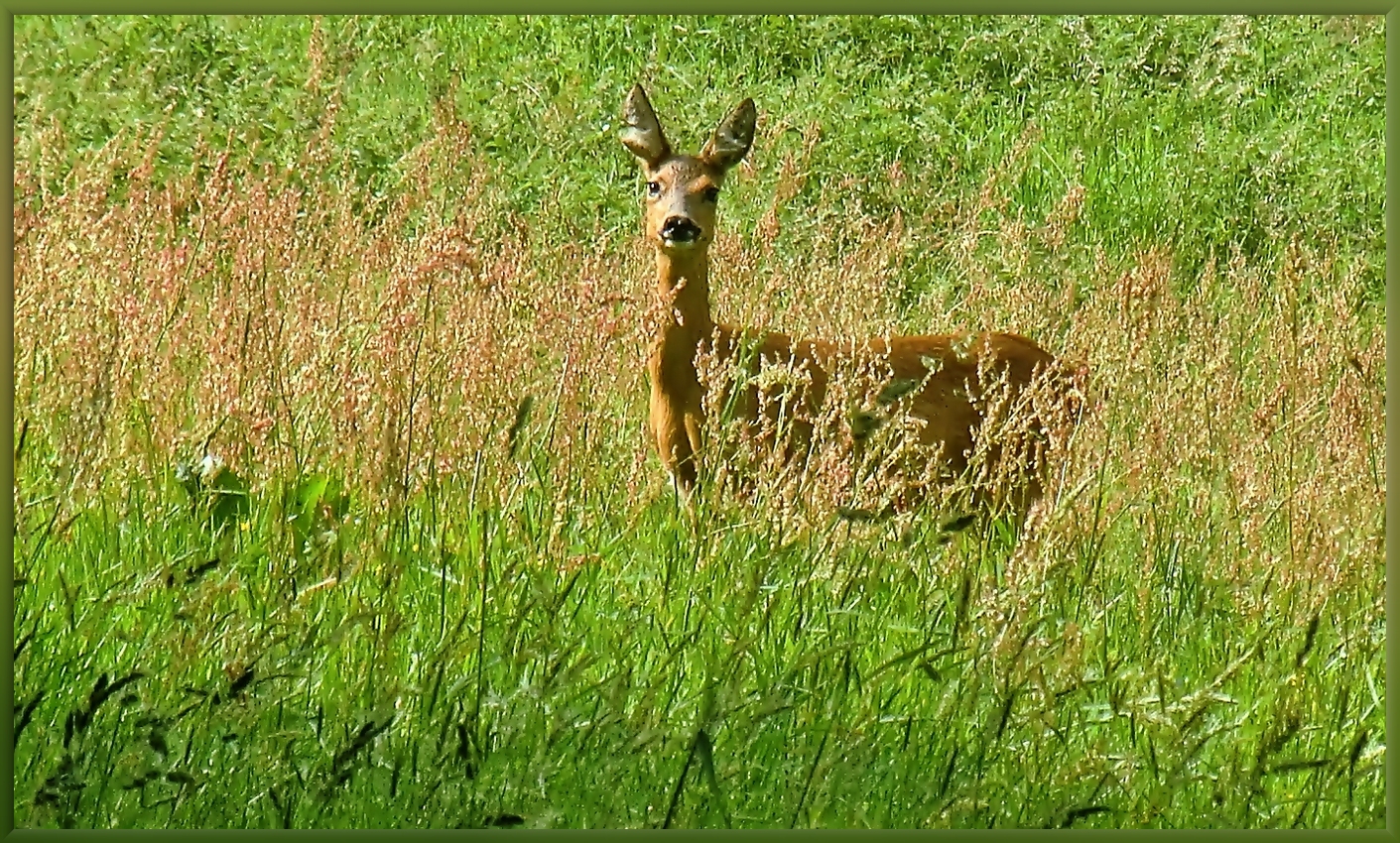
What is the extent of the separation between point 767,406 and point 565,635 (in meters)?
1.17

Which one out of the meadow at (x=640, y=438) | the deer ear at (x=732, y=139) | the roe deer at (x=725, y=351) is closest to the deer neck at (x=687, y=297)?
the roe deer at (x=725, y=351)

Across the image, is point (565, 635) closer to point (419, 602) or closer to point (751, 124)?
point (419, 602)

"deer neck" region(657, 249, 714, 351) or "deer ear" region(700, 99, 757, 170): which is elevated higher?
"deer ear" region(700, 99, 757, 170)

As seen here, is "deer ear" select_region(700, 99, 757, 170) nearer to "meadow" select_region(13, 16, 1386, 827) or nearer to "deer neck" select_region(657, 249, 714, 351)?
"meadow" select_region(13, 16, 1386, 827)

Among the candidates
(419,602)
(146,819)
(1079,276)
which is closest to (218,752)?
(146,819)

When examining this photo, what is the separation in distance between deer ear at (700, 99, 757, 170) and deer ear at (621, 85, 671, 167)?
10 cm

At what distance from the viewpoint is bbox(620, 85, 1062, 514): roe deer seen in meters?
4.32

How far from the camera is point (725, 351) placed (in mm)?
4996

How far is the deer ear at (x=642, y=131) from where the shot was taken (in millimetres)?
4180

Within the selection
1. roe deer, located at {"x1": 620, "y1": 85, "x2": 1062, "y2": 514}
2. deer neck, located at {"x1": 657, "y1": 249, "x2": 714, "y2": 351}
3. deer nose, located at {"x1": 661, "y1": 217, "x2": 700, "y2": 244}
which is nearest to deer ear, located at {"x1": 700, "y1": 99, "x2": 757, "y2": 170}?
roe deer, located at {"x1": 620, "y1": 85, "x2": 1062, "y2": 514}

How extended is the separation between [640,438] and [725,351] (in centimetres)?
71

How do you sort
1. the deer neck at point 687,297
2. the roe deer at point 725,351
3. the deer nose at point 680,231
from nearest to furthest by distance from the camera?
the roe deer at point 725,351 < the deer nose at point 680,231 < the deer neck at point 687,297

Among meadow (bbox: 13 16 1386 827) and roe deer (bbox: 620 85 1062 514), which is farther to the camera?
roe deer (bbox: 620 85 1062 514)

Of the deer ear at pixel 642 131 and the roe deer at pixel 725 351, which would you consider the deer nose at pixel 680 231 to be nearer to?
the roe deer at pixel 725 351
